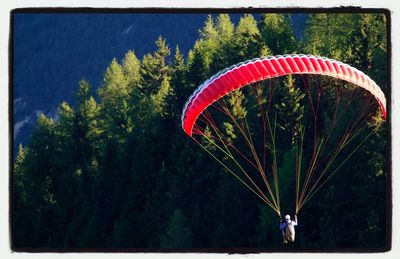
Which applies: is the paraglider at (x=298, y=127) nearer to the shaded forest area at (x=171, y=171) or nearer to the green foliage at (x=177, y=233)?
the shaded forest area at (x=171, y=171)

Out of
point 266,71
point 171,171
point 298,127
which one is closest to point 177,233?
point 171,171

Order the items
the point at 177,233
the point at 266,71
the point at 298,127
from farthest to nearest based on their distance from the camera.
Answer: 1. the point at 177,233
2. the point at 298,127
3. the point at 266,71

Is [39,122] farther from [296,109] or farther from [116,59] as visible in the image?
[296,109]

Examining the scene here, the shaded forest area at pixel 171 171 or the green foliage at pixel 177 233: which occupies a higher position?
the shaded forest area at pixel 171 171

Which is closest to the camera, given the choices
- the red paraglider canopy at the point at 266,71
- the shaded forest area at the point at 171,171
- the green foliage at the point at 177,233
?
the red paraglider canopy at the point at 266,71

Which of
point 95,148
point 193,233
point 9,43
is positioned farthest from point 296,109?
point 9,43

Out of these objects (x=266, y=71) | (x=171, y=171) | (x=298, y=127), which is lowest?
(x=171, y=171)

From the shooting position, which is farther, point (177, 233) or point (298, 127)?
point (177, 233)

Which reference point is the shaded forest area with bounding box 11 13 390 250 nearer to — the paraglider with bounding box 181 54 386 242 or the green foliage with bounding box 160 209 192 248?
the green foliage with bounding box 160 209 192 248

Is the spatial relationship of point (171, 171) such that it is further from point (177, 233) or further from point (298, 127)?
point (298, 127)

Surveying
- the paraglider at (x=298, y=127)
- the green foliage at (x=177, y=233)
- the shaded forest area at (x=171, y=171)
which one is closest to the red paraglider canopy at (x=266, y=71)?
the paraglider at (x=298, y=127)
